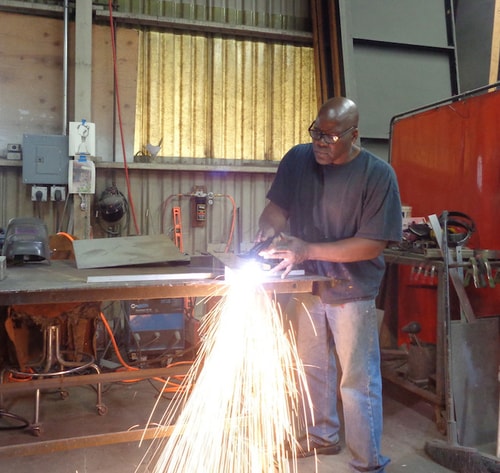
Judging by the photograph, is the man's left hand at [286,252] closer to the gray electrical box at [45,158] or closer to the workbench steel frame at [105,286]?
the workbench steel frame at [105,286]

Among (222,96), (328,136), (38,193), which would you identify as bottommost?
(328,136)

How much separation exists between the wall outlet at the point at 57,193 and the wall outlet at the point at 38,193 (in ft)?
0.19

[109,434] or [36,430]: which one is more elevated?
[109,434]

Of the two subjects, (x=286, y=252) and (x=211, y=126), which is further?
(x=211, y=126)

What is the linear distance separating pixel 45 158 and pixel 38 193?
32 centimetres

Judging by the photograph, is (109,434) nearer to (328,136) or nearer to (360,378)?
(360,378)

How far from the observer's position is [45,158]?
4488 millimetres

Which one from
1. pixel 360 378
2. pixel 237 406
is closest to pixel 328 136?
pixel 360 378

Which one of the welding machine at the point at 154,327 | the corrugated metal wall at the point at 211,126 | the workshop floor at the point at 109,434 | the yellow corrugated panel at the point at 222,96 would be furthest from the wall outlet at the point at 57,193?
the workshop floor at the point at 109,434

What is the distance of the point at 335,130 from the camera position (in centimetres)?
244

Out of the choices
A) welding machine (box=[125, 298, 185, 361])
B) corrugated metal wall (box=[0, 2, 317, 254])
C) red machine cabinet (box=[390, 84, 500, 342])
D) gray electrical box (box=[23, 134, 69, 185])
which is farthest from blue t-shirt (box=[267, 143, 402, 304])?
gray electrical box (box=[23, 134, 69, 185])

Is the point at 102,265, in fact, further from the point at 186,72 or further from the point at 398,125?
the point at 186,72

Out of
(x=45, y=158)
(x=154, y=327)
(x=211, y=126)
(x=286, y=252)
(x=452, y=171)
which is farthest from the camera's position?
(x=211, y=126)

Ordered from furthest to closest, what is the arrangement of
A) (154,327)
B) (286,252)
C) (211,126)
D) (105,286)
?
(211,126) → (154,327) → (286,252) → (105,286)
